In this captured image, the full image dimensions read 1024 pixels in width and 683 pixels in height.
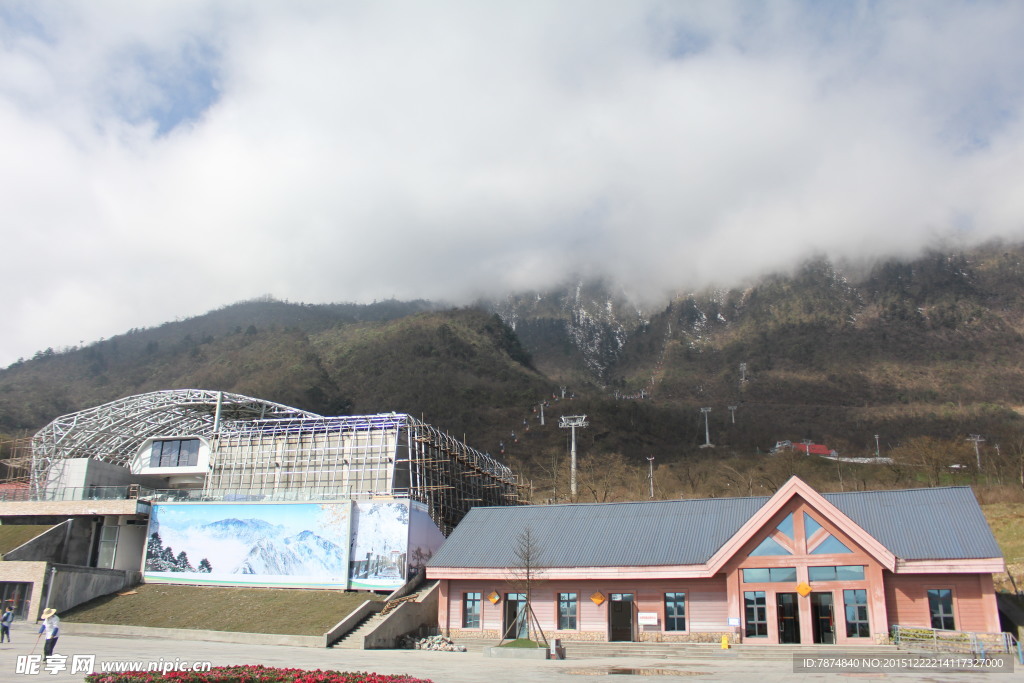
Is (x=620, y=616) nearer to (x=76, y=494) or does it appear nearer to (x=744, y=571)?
(x=744, y=571)

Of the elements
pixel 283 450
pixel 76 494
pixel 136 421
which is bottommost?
pixel 76 494

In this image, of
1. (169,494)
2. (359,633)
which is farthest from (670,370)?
(359,633)

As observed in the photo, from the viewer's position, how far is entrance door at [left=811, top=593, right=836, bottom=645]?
83.9 ft

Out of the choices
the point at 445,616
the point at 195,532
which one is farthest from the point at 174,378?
the point at 445,616

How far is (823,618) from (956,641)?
158 inches

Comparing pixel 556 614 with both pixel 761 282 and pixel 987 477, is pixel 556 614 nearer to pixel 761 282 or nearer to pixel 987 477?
pixel 987 477

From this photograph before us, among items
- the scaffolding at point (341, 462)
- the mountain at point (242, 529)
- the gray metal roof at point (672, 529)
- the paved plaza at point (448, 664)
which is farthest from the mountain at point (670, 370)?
the paved plaza at point (448, 664)

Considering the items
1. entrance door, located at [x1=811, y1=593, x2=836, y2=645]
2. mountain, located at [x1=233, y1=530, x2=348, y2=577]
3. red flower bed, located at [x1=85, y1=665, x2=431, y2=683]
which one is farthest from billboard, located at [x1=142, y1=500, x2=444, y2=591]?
red flower bed, located at [x1=85, y1=665, x2=431, y2=683]

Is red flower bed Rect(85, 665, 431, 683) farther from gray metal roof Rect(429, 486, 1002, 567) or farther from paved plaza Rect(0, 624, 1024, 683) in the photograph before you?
gray metal roof Rect(429, 486, 1002, 567)

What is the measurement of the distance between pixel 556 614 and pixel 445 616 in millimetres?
4767

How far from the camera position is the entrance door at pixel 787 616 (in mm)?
25984

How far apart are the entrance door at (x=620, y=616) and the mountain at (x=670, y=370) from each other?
3549cm

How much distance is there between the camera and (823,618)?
25812 millimetres

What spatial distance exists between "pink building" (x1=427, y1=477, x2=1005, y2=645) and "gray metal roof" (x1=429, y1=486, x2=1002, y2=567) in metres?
0.07
